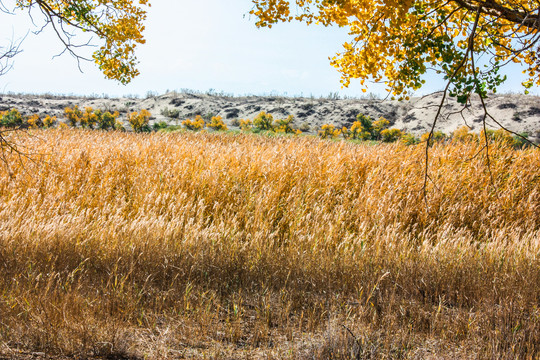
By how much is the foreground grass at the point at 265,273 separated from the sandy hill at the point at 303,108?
34770mm

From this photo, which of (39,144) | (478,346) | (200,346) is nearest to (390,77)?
(478,346)

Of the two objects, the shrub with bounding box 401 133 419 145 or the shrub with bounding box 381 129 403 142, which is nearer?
the shrub with bounding box 401 133 419 145

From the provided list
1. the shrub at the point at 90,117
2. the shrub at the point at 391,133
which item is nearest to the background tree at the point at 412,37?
the shrub at the point at 391,133

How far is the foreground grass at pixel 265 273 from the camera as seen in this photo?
2416 mm

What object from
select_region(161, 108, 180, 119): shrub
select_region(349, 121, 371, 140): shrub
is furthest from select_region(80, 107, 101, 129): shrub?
select_region(349, 121, 371, 140): shrub

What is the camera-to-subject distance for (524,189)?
20.9 feet

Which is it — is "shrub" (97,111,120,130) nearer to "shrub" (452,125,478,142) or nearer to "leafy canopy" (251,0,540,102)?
"shrub" (452,125,478,142)

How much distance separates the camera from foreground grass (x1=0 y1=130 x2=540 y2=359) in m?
2.42

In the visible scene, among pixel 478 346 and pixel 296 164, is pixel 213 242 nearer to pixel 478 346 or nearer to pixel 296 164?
pixel 478 346

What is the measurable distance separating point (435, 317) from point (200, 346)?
5.79ft

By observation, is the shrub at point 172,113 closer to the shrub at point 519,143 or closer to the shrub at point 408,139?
the shrub at point 408,139

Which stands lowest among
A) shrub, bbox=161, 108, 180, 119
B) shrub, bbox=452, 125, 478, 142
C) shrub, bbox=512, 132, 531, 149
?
shrub, bbox=512, 132, 531, 149

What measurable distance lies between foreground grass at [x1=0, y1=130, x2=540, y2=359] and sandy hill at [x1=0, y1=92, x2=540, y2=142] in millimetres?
34770

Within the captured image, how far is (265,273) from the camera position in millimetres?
3340
